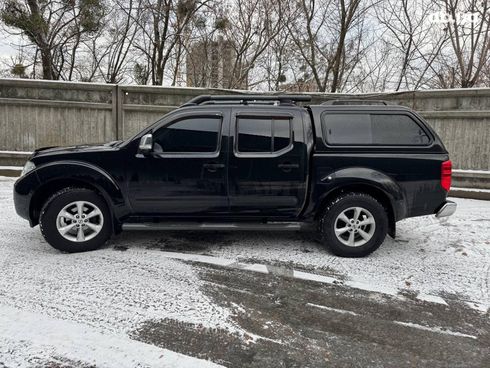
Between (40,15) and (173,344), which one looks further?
(40,15)

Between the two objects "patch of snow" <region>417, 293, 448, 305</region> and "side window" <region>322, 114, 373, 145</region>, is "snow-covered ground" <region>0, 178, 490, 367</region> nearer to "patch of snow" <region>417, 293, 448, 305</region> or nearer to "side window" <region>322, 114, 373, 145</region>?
"patch of snow" <region>417, 293, 448, 305</region>

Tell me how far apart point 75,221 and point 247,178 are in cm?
202

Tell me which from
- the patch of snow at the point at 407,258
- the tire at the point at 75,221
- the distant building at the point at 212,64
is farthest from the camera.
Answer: the distant building at the point at 212,64

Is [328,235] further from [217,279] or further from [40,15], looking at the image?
[40,15]

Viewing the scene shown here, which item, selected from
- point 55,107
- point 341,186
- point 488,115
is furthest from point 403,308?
point 55,107

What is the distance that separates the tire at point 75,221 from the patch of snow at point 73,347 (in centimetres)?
145

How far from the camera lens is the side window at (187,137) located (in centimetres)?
452

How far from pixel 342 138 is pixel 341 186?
58 cm

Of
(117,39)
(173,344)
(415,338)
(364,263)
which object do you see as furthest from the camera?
(117,39)

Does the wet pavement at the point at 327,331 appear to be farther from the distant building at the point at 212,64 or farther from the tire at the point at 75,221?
the distant building at the point at 212,64

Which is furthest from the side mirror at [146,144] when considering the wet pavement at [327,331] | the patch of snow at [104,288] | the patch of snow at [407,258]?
the wet pavement at [327,331]

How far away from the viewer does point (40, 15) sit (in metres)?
13.1

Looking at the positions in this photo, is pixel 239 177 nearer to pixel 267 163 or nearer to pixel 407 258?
pixel 267 163

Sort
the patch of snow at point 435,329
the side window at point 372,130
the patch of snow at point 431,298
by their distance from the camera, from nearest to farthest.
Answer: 1. the patch of snow at point 435,329
2. the patch of snow at point 431,298
3. the side window at point 372,130
